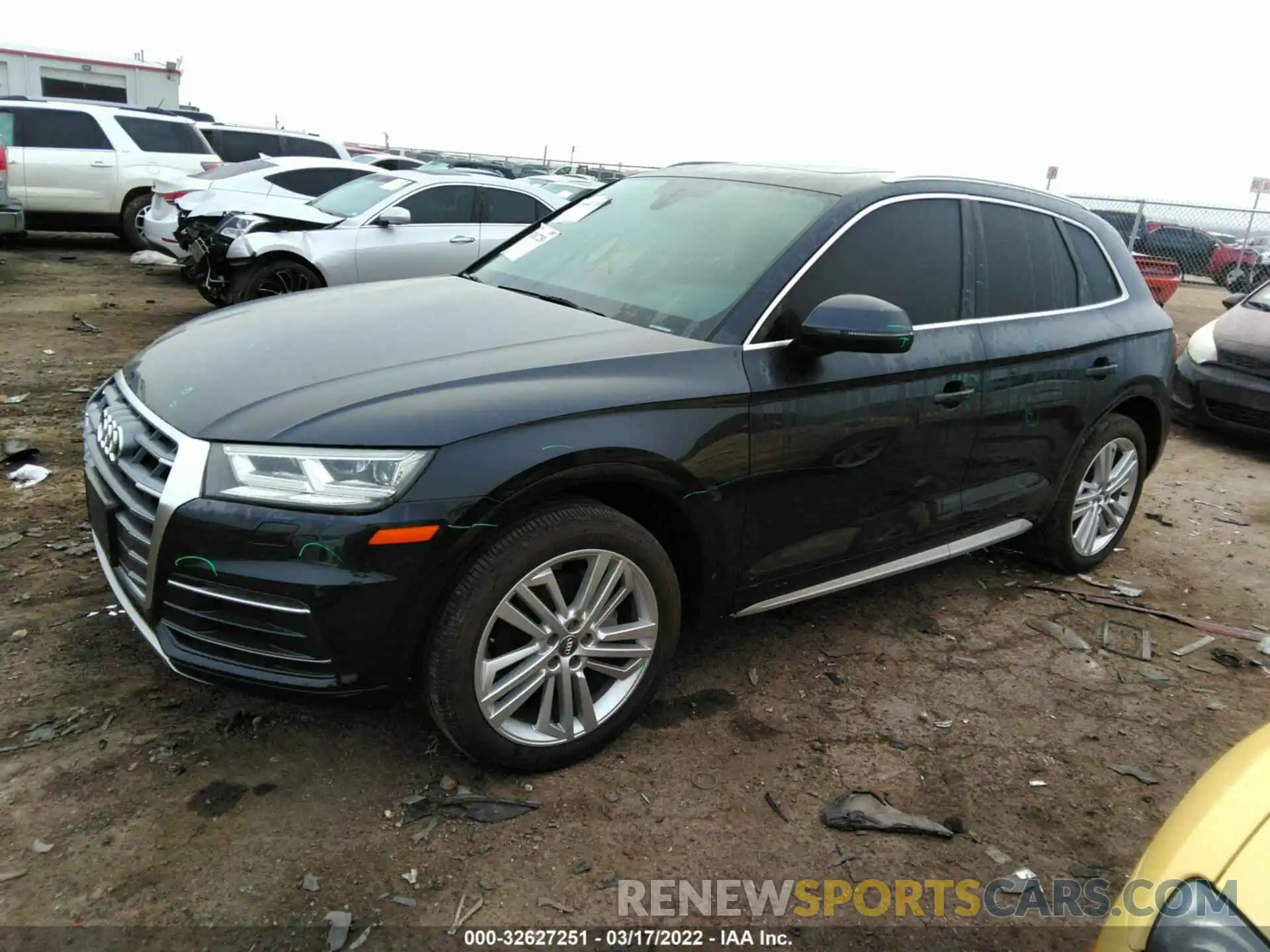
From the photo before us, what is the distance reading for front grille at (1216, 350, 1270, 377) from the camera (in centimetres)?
715

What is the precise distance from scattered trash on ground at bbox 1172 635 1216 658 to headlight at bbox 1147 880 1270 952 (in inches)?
107

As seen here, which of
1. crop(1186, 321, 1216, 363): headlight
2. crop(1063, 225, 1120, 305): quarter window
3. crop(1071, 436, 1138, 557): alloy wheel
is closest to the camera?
crop(1063, 225, 1120, 305): quarter window

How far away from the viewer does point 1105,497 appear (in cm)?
448

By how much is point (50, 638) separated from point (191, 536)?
135 cm

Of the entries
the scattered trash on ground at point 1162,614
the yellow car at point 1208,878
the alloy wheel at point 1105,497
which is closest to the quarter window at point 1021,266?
the alloy wheel at point 1105,497

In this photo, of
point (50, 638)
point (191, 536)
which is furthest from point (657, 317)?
point (50, 638)

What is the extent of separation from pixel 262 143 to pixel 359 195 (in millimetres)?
8201

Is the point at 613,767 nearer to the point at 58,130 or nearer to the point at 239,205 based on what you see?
the point at 239,205

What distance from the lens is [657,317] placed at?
3033 millimetres

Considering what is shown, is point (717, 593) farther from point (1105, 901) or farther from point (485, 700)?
point (1105, 901)

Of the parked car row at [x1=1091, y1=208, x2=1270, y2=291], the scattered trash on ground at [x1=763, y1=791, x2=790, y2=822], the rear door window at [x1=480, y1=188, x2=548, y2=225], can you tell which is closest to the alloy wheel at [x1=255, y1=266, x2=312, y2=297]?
the rear door window at [x1=480, y1=188, x2=548, y2=225]

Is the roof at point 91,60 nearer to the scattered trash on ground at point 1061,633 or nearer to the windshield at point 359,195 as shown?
the windshield at point 359,195

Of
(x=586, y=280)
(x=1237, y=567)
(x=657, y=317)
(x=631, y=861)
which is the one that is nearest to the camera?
(x=631, y=861)

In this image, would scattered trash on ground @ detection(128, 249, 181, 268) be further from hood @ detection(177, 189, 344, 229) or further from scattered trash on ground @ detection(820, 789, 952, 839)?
scattered trash on ground @ detection(820, 789, 952, 839)
